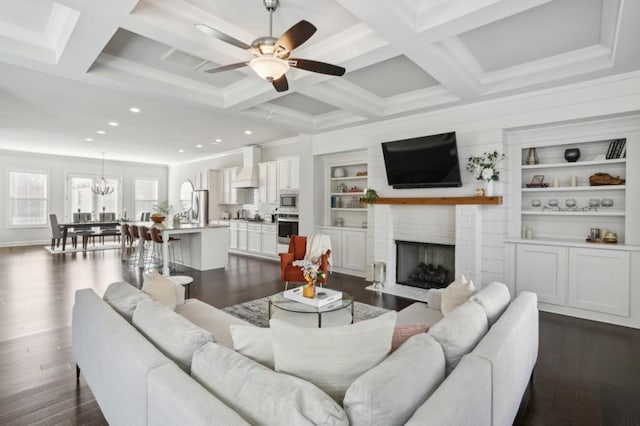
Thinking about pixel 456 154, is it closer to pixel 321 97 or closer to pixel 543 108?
pixel 543 108

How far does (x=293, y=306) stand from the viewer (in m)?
3.22

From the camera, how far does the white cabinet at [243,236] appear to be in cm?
866

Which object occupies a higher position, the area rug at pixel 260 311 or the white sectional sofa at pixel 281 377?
the white sectional sofa at pixel 281 377

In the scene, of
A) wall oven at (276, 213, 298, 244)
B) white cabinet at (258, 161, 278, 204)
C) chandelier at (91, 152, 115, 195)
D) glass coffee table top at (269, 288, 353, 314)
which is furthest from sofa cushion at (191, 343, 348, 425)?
chandelier at (91, 152, 115, 195)

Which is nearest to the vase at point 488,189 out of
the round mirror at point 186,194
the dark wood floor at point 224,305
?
the dark wood floor at point 224,305

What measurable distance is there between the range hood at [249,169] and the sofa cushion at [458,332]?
7.06 m

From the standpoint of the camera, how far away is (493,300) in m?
2.29

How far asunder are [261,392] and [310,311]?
1.97m

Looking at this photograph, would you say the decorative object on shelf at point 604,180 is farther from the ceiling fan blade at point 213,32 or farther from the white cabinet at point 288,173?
the white cabinet at point 288,173

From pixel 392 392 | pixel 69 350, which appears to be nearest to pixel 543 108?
pixel 392 392

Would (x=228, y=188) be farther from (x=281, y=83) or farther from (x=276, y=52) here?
(x=276, y=52)

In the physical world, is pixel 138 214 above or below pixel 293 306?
above

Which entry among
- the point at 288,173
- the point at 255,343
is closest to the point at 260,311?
the point at 255,343

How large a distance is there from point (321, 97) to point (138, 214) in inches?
411
